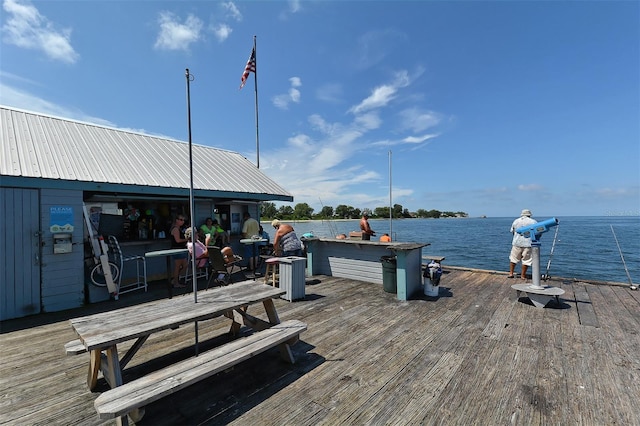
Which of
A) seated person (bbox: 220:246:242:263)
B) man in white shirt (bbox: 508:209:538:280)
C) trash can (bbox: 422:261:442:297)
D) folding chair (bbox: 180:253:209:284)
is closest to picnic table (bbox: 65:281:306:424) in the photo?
seated person (bbox: 220:246:242:263)

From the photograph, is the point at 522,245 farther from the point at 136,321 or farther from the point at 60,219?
the point at 60,219

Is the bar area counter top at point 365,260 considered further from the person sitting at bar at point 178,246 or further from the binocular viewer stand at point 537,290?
the person sitting at bar at point 178,246

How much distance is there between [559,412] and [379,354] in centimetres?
157

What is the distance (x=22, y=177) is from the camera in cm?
454

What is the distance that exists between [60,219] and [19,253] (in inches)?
28.9

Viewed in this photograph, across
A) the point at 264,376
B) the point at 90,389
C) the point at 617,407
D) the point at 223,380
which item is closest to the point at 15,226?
the point at 90,389

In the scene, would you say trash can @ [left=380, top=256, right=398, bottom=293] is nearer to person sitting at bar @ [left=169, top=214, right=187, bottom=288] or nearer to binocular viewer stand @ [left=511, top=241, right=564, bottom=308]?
binocular viewer stand @ [left=511, top=241, right=564, bottom=308]

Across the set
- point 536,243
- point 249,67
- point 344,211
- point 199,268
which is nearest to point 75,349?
point 199,268

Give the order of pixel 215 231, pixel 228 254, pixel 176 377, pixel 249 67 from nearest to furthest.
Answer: pixel 176 377 → pixel 228 254 → pixel 215 231 → pixel 249 67

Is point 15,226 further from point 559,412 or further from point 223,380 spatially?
point 559,412

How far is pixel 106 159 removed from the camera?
20.7 ft

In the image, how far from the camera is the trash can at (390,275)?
5.66m

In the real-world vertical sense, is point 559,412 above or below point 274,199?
below

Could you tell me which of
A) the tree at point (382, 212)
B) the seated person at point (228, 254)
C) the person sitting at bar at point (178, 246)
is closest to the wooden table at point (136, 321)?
the seated person at point (228, 254)
